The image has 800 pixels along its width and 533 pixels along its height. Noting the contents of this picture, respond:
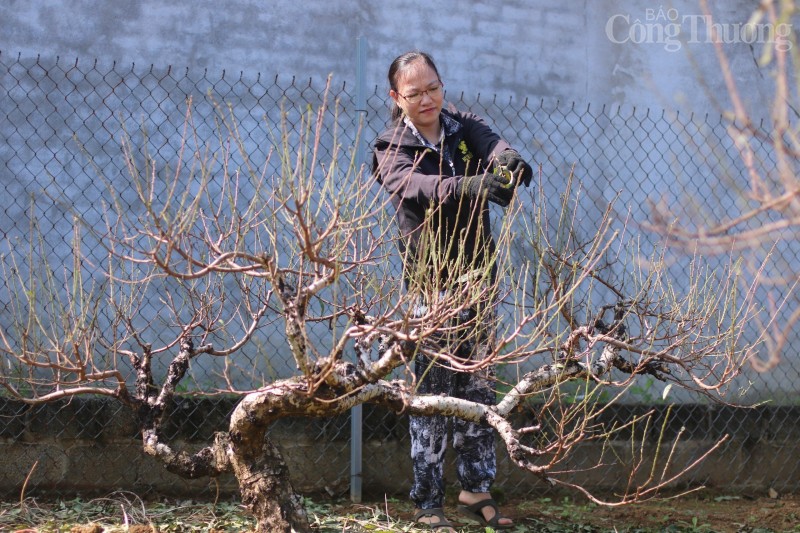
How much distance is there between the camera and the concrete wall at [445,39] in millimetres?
5164

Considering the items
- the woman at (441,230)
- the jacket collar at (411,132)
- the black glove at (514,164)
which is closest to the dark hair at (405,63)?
the woman at (441,230)

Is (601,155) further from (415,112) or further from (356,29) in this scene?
(415,112)

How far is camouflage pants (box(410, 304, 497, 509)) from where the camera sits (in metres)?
3.66

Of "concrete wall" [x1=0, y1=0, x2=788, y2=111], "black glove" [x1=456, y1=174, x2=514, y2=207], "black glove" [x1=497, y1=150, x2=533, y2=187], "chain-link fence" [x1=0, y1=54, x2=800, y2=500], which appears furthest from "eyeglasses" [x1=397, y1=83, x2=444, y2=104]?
"concrete wall" [x1=0, y1=0, x2=788, y2=111]

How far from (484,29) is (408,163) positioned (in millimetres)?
2623

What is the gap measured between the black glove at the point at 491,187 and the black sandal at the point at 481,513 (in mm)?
1369

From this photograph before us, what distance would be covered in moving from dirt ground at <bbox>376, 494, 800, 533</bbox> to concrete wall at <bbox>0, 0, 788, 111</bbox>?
2.40 m

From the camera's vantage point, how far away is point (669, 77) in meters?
6.03

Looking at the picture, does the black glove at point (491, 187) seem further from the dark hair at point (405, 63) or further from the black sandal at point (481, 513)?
the black sandal at point (481, 513)

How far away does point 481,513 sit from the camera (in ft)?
12.4

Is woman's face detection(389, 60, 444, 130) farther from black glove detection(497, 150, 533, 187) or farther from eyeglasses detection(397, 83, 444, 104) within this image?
black glove detection(497, 150, 533, 187)

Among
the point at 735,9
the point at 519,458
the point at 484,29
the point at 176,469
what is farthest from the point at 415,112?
the point at 735,9

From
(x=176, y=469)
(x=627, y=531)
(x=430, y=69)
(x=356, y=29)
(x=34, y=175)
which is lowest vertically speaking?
(x=627, y=531)

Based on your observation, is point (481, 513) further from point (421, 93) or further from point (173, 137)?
point (173, 137)
